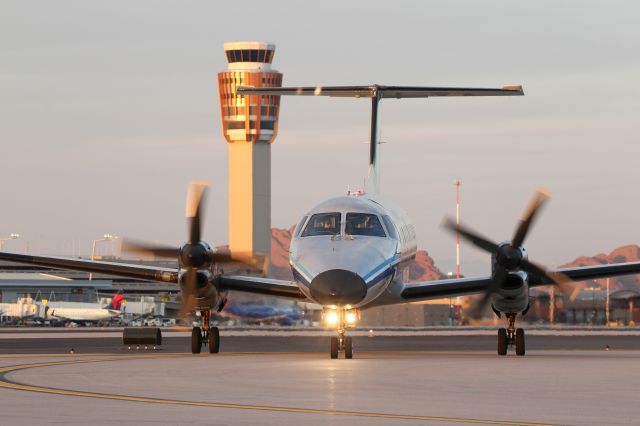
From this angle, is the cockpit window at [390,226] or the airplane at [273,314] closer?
the cockpit window at [390,226]

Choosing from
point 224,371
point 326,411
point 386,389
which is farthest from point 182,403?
point 224,371

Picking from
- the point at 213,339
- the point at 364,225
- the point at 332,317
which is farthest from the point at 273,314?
the point at 332,317

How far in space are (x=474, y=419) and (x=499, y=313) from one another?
751 inches

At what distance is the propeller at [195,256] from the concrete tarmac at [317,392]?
218 inches

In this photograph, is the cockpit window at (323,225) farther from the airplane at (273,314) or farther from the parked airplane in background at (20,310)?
→ the parked airplane in background at (20,310)

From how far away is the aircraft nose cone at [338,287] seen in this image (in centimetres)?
2638

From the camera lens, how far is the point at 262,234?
158250 mm

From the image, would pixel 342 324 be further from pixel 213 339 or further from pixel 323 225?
pixel 213 339

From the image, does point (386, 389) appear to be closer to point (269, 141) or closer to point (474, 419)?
point (474, 419)

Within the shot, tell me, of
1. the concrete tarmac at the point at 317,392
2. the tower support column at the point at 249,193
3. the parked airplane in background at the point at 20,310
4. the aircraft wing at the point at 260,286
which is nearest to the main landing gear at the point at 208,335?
the aircraft wing at the point at 260,286

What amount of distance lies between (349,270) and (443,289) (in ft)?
19.4

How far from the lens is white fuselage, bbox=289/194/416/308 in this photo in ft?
87.5

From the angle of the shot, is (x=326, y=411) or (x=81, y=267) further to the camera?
(x=81, y=267)

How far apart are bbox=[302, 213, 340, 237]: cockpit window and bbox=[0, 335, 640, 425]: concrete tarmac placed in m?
3.74
